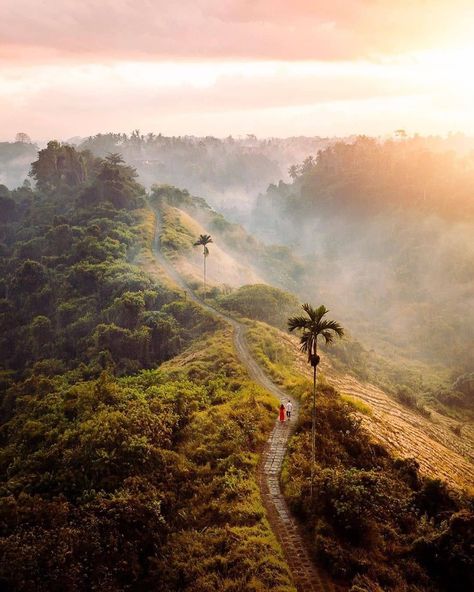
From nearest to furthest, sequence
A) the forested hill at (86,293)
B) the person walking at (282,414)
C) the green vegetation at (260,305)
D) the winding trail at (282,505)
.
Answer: the winding trail at (282,505) < the person walking at (282,414) < the forested hill at (86,293) < the green vegetation at (260,305)

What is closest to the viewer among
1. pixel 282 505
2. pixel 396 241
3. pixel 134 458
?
pixel 282 505

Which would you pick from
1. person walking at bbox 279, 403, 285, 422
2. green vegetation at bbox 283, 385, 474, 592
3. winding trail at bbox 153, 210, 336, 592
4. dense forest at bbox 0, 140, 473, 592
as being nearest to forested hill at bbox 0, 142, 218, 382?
dense forest at bbox 0, 140, 473, 592

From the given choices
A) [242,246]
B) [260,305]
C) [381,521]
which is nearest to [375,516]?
[381,521]

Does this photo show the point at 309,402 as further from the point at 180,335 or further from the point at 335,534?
the point at 180,335

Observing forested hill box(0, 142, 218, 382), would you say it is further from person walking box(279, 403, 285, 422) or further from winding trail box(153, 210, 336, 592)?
person walking box(279, 403, 285, 422)

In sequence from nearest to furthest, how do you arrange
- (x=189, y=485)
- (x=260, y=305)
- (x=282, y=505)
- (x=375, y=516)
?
1. (x=375, y=516)
2. (x=282, y=505)
3. (x=189, y=485)
4. (x=260, y=305)

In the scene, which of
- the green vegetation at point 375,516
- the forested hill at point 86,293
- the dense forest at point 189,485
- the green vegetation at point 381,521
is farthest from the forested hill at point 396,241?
the green vegetation at point 381,521

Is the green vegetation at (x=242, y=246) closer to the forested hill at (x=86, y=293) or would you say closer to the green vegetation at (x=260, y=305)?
the forested hill at (x=86, y=293)

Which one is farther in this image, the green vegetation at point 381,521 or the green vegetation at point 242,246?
the green vegetation at point 242,246

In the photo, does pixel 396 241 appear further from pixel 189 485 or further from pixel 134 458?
pixel 134 458
